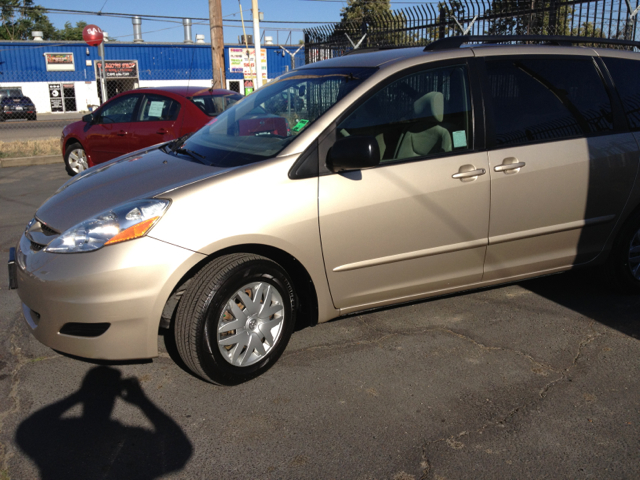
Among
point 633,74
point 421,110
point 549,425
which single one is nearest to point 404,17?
point 633,74

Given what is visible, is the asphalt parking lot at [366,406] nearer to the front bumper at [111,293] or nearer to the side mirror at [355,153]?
the front bumper at [111,293]

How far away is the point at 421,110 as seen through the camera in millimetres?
3586

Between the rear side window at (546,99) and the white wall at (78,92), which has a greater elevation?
the white wall at (78,92)

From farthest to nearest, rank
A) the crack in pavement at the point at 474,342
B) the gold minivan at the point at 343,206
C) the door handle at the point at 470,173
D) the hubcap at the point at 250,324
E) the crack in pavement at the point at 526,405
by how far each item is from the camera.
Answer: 1. the door handle at the point at 470,173
2. the crack in pavement at the point at 474,342
3. the hubcap at the point at 250,324
4. the gold minivan at the point at 343,206
5. the crack in pavement at the point at 526,405

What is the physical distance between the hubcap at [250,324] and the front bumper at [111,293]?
34 cm

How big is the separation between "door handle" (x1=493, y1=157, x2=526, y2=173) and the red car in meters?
5.42

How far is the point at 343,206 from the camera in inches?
128

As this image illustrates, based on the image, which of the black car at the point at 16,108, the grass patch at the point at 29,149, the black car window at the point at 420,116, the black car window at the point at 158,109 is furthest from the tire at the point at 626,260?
the black car at the point at 16,108

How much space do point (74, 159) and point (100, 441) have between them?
863 cm

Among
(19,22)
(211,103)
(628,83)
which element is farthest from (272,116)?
(19,22)

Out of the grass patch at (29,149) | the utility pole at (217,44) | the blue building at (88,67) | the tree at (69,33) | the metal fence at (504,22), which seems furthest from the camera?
the tree at (69,33)

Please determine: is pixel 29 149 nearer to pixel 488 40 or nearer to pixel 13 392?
pixel 13 392

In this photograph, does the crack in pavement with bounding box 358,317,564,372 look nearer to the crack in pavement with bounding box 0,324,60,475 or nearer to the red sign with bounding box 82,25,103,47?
the crack in pavement with bounding box 0,324,60,475

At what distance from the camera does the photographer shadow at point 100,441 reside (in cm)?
250
